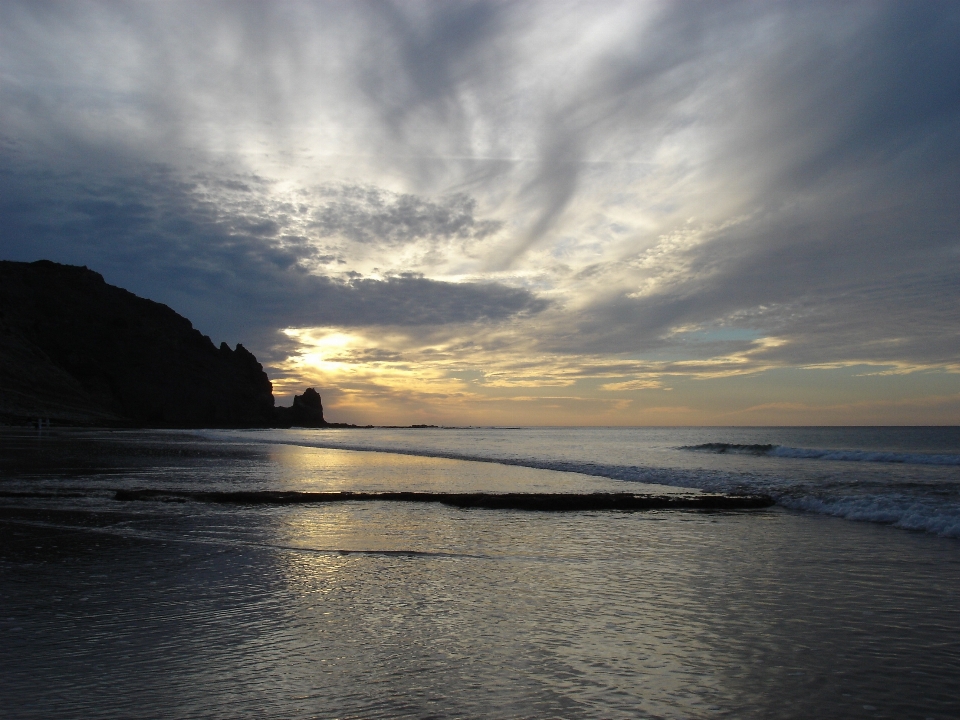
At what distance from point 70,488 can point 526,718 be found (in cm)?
1943

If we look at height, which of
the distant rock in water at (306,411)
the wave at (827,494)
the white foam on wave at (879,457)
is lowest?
the white foam on wave at (879,457)

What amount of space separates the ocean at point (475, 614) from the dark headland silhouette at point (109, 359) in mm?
98790

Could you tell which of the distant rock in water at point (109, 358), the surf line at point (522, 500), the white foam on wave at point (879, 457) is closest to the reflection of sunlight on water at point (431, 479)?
the surf line at point (522, 500)

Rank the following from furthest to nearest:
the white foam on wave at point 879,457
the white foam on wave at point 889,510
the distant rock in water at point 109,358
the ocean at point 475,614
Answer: the distant rock in water at point 109,358
the white foam on wave at point 879,457
the white foam on wave at point 889,510
the ocean at point 475,614

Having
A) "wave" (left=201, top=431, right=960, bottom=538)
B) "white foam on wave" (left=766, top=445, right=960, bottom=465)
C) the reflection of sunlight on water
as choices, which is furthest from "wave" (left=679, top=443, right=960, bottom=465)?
the reflection of sunlight on water

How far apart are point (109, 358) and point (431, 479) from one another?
122m

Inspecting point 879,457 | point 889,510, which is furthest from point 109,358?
point 889,510

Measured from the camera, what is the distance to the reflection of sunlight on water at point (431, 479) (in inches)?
878

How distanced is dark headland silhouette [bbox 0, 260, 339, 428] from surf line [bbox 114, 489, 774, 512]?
91096 millimetres

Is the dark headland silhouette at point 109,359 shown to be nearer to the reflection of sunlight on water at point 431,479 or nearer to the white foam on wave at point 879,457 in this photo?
the reflection of sunlight on water at point 431,479

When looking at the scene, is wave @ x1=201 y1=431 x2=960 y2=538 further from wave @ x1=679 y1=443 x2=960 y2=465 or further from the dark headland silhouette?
the dark headland silhouette

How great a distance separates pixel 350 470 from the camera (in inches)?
1198

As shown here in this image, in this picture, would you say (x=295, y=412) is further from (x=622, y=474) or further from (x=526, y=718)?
(x=526, y=718)

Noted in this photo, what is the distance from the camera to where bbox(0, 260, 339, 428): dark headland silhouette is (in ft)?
332
